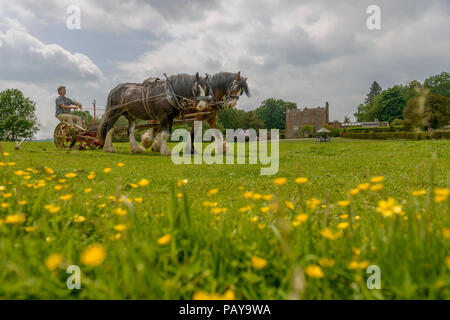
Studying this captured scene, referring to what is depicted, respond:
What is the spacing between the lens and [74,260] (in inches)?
80.9

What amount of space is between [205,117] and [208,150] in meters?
1.90

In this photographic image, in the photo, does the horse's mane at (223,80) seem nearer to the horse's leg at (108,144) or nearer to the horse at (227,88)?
the horse at (227,88)

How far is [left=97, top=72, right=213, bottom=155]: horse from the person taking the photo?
13320 mm

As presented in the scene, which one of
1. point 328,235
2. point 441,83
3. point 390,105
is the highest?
point 441,83

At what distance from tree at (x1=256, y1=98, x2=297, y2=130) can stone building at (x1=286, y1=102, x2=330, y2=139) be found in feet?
49.4

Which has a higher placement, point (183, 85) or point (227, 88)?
point (183, 85)

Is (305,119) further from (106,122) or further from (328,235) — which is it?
(328,235)

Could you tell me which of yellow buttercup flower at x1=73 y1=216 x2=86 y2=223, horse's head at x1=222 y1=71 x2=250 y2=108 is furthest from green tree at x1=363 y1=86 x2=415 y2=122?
yellow buttercup flower at x1=73 y1=216 x2=86 y2=223

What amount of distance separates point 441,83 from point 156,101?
119m

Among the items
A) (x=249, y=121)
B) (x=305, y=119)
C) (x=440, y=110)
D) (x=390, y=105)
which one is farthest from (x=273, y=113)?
(x=440, y=110)

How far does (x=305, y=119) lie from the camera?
9581 cm

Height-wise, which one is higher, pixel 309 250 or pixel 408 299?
pixel 309 250
